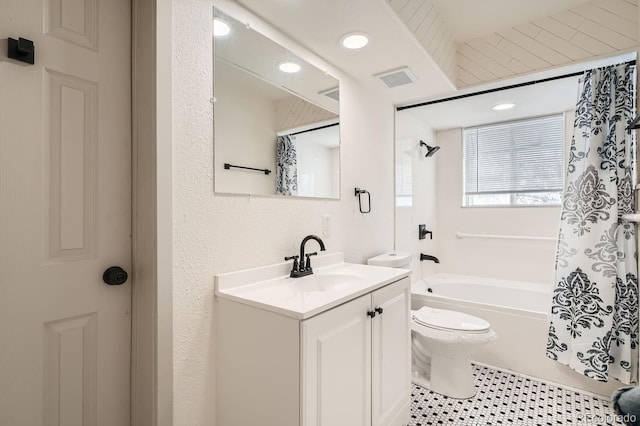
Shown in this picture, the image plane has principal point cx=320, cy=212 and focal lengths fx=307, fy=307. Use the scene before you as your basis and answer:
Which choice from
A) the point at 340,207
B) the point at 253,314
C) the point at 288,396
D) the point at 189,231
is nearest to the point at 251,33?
the point at 189,231

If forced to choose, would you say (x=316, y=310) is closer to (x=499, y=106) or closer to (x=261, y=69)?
(x=261, y=69)

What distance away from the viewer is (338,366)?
4.00 feet

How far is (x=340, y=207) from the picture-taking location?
81.8 inches

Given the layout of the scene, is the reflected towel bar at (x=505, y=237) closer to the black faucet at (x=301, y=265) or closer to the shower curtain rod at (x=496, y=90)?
the shower curtain rod at (x=496, y=90)

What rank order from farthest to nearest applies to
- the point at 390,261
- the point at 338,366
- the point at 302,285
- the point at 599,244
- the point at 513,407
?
1. the point at 390,261
2. the point at 599,244
3. the point at 513,407
4. the point at 302,285
5. the point at 338,366

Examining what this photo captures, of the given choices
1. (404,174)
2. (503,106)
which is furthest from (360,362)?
(503,106)

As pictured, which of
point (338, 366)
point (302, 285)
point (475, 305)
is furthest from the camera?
point (475, 305)

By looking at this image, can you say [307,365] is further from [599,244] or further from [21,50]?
[599,244]

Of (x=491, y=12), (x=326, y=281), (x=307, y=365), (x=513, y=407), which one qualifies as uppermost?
(x=491, y=12)

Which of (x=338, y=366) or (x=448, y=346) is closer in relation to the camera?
(x=338, y=366)

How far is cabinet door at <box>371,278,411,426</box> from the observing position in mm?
1460

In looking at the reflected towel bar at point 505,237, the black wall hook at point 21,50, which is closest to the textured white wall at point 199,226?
the black wall hook at point 21,50

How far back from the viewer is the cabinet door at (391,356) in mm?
1460

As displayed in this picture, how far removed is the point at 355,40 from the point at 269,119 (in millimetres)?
700
